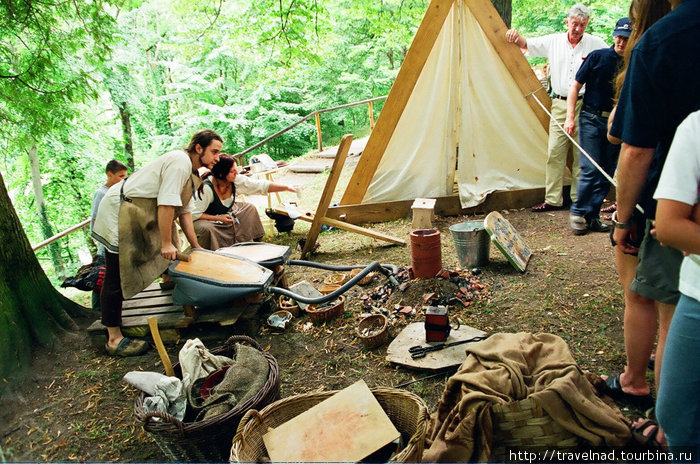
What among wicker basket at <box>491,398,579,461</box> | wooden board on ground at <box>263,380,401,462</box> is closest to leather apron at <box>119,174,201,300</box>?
wooden board on ground at <box>263,380,401,462</box>

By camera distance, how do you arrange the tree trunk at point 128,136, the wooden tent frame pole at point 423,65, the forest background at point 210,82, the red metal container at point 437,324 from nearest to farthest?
the red metal container at point 437,324 < the wooden tent frame pole at point 423,65 < the forest background at point 210,82 < the tree trunk at point 128,136

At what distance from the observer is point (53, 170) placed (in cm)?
1295

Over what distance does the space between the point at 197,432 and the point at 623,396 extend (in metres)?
2.25

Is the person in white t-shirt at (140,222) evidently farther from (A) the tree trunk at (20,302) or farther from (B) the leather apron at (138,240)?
(A) the tree trunk at (20,302)

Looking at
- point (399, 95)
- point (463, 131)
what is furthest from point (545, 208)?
point (399, 95)

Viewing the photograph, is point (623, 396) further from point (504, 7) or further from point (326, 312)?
point (504, 7)

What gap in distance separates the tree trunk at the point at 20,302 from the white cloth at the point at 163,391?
1.61 metres

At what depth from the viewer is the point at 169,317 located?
11.8 ft

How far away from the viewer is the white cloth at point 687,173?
44.6 inches

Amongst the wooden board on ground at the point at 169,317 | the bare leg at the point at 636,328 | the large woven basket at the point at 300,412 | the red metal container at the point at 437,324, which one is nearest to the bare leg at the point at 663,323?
the bare leg at the point at 636,328

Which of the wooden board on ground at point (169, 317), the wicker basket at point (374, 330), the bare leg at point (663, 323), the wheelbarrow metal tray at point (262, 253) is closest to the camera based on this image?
the bare leg at point (663, 323)

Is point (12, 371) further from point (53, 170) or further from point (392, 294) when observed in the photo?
point (53, 170)

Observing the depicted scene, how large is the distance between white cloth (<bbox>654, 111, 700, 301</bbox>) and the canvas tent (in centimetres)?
470

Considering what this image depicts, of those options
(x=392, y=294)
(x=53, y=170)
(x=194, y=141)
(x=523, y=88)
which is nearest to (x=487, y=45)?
(x=523, y=88)
